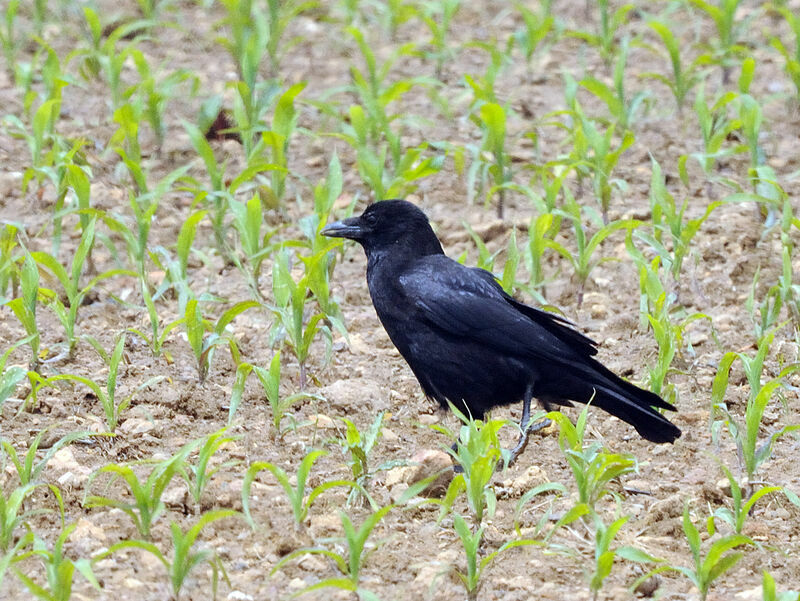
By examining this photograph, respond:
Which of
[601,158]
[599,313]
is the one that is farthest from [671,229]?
[601,158]

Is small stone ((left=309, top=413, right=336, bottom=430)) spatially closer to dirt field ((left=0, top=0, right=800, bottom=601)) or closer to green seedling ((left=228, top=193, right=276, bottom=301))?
dirt field ((left=0, top=0, right=800, bottom=601))

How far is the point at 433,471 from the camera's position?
14.2 feet

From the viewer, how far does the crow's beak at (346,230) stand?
17.0 feet

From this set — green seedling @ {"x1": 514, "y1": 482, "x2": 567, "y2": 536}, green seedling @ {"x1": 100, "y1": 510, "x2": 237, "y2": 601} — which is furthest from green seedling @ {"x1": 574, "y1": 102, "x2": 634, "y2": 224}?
green seedling @ {"x1": 100, "y1": 510, "x2": 237, "y2": 601}

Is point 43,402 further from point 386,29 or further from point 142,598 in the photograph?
point 386,29

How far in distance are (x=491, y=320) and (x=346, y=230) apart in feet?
2.62

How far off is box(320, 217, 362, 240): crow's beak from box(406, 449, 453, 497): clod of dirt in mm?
1159

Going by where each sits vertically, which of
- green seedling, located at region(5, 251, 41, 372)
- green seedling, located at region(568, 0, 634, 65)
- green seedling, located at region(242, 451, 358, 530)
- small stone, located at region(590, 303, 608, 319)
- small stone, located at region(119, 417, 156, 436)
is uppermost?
green seedling, located at region(568, 0, 634, 65)

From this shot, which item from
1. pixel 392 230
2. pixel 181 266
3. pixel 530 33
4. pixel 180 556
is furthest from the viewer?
pixel 530 33

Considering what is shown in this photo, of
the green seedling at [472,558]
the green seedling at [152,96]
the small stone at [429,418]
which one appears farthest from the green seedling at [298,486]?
the green seedling at [152,96]

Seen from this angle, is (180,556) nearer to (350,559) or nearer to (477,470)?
(350,559)

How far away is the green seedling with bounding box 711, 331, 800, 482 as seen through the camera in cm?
409

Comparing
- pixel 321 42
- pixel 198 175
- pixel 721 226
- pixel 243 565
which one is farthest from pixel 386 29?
pixel 243 565

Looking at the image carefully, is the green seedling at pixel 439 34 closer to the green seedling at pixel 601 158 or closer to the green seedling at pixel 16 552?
the green seedling at pixel 601 158
